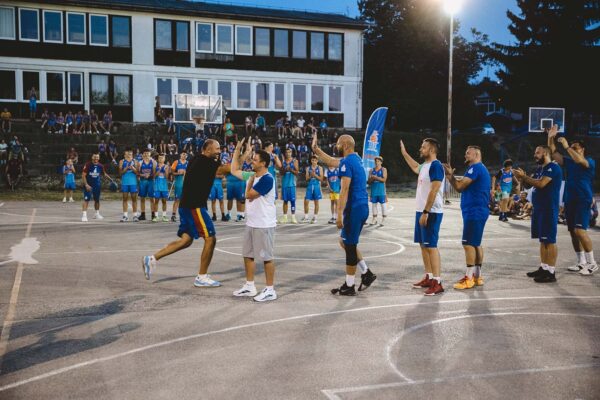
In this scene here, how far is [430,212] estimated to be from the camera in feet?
31.2

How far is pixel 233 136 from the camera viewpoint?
36312 millimetres

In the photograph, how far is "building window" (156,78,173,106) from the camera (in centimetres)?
4088

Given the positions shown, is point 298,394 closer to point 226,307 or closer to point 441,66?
point 226,307

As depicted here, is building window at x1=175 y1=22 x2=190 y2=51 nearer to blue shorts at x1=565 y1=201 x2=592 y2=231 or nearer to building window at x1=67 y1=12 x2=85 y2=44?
building window at x1=67 y1=12 x2=85 y2=44

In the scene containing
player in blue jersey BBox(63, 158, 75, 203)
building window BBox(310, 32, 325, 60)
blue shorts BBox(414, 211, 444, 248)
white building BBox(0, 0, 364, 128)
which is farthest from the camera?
building window BBox(310, 32, 325, 60)

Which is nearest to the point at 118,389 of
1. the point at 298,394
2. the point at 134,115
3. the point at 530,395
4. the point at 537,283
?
the point at 298,394

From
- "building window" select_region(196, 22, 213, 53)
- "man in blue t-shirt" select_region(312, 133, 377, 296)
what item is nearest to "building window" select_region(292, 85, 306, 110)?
"building window" select_region(196, 22, 213, 53)

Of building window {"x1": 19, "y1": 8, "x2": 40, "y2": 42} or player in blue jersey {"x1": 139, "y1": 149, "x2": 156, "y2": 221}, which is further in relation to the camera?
building window {"x1": 19, "y1": 8, "x2": 40, "y2": 42}

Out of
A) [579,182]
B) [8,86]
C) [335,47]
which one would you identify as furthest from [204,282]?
[335,47]

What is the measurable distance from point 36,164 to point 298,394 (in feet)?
98.7

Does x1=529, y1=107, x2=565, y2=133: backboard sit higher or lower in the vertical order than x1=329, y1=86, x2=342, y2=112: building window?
lower

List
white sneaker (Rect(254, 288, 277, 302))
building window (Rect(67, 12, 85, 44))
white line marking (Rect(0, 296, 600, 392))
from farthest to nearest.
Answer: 1. building window (Rect(67, 12, 85, 44))
2. white sneaker (Rect(254, 288, 277, 302))
3. white line marking (Rect(0, 296, 600, 392))

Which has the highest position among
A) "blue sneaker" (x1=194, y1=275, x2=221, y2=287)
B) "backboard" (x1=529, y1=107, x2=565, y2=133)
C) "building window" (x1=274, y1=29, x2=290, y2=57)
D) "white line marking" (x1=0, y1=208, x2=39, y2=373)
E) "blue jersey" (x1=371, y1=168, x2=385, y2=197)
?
"building window" (x1=274, y1=29, x2=290, y2=57)

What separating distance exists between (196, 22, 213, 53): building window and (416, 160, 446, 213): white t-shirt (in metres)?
34.5
